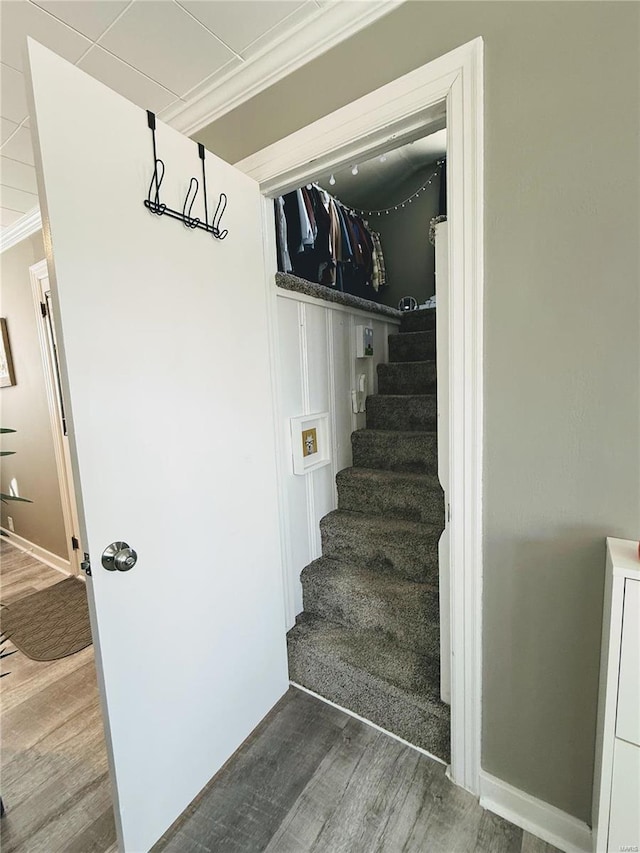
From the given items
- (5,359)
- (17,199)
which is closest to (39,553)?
(5,359)

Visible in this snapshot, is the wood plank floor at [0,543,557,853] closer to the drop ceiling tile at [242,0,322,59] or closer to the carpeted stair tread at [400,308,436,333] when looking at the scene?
the drop ceiling tile at [242,0,322,59]

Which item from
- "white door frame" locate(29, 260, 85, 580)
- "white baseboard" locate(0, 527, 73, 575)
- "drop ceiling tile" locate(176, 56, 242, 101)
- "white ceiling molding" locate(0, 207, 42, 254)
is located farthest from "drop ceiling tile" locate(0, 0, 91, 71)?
"white baseboard" locate(0, 527, 73, 575)

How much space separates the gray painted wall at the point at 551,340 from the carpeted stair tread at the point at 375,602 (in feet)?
1.37

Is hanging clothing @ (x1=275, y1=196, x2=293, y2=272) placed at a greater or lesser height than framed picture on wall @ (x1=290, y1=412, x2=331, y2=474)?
greater

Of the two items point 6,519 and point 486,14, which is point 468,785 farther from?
point 6,519

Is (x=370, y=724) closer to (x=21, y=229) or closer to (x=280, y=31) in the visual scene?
(x=280, y=31)

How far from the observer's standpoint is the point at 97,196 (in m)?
0.91

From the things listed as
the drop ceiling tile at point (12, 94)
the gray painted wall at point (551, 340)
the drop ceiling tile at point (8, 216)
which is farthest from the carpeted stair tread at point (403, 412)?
the drop ceiling tile at point (8, 216)

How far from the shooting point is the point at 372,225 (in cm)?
393

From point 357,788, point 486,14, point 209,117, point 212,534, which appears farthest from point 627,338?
point 209,117

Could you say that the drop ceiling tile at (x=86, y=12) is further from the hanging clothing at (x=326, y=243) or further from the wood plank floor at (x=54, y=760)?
the wood plank floor at (x=54, y=760)

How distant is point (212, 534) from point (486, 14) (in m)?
1.64

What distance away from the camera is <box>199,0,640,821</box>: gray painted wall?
0.84 m

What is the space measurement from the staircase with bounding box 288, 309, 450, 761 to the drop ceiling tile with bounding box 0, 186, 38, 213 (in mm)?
2478
